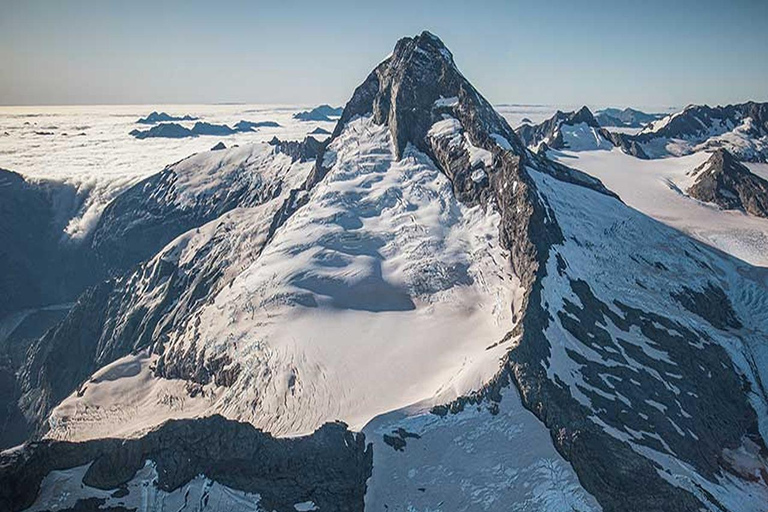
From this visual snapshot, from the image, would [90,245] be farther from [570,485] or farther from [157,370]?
[570,485]

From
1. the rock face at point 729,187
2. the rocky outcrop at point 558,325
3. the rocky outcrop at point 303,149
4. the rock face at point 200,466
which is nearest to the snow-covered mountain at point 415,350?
the rock face at point 200,466

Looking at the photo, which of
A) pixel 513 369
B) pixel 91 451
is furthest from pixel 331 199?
pixel 91 451

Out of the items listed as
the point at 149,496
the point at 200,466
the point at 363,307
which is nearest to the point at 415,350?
the point at 363,307

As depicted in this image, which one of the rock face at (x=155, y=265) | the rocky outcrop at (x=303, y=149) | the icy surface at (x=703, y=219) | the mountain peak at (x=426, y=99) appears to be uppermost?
the mountain peak at (x=426, y=99)

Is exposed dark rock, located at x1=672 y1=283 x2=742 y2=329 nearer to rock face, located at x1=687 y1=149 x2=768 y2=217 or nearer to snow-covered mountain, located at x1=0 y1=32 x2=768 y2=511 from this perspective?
snow-covered mountain, located at x1=0 y1=32 x2=768 y2=511

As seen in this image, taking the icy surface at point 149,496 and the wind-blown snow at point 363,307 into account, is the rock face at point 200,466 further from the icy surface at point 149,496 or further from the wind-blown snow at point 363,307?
the wind-blown snow at point 363,307
